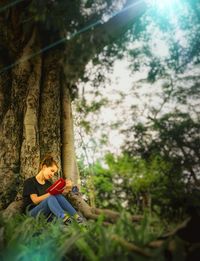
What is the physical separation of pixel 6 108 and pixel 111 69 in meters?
2.48

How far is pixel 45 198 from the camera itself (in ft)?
15.6

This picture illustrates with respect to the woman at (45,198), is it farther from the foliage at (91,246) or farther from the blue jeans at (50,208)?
the foliage at (91,246)

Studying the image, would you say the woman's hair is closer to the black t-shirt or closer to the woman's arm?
the black t-shirt

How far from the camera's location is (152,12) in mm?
7887

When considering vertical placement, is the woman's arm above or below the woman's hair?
below

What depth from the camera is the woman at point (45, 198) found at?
4.58m

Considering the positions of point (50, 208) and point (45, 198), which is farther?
point (45, 198)

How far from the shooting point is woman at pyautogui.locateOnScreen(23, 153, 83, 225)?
4.58 metres

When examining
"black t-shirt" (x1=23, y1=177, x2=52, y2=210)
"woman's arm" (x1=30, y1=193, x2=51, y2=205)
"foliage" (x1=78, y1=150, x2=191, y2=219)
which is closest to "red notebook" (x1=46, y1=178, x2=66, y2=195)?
"woman's arm" (x1=30, y1=193, x2=51, y2=205)

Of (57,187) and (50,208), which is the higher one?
(57,187)

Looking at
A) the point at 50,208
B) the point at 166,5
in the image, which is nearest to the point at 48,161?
the point at 50,208

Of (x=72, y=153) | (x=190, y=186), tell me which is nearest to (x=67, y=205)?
(x=72, y=153)

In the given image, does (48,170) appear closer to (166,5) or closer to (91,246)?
(91,246)

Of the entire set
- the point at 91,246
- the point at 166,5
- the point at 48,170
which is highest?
the point at 166,5
